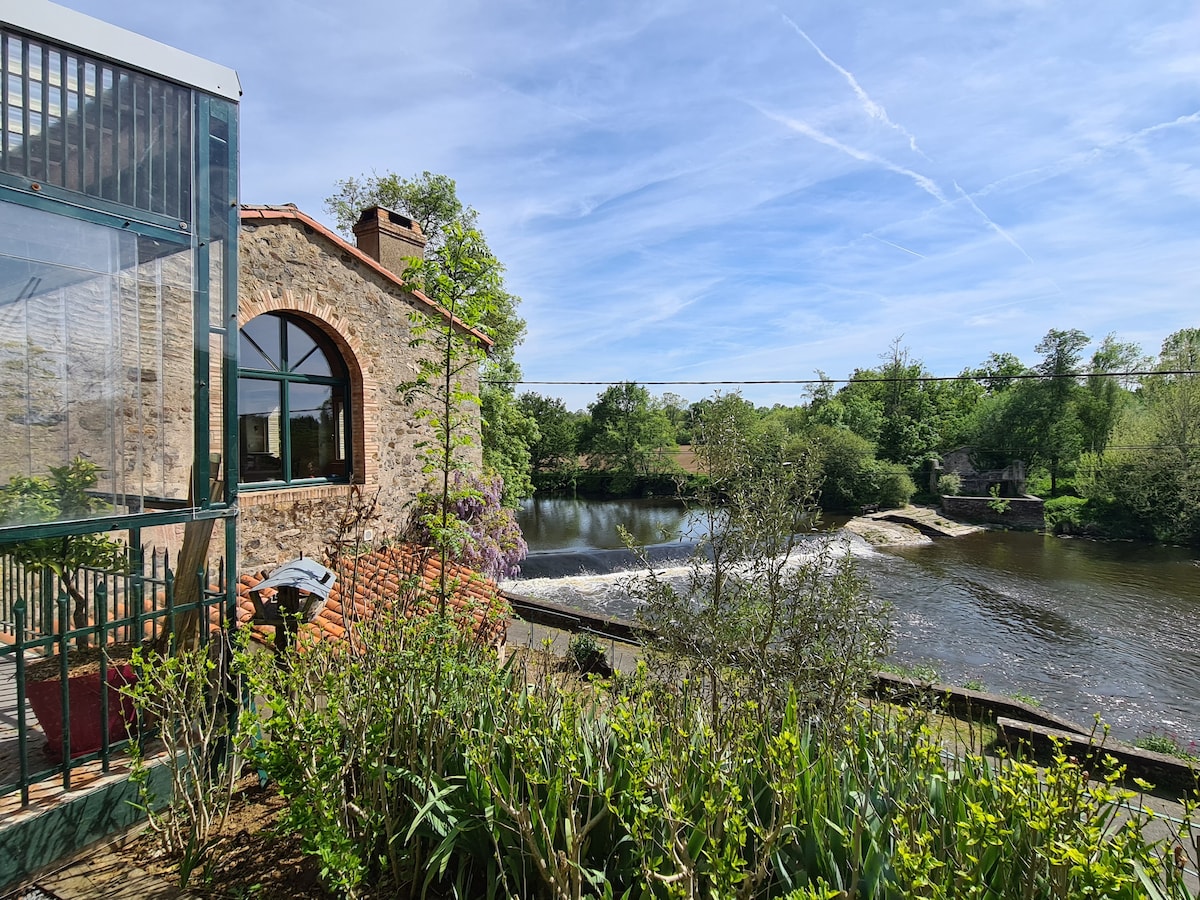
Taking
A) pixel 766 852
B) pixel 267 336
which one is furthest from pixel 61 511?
pixel 267 336

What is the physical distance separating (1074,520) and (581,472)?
2862 centimetres

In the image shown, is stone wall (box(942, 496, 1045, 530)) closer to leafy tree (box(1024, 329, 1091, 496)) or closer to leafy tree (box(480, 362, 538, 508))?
leafy tree (box(1024, 329, 1091, 496))

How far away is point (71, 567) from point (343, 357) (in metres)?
5.68

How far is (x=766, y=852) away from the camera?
1713 mm

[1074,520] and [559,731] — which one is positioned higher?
[559,731]

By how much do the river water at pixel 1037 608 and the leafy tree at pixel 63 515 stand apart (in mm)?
3627

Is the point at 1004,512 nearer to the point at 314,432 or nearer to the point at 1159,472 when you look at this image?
the point at 1159,472

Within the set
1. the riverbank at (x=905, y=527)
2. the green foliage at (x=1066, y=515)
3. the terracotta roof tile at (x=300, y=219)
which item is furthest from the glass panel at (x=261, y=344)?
the green foliage at (x=1066, y=515)

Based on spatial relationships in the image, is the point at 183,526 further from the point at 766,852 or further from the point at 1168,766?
the point at 1168,766

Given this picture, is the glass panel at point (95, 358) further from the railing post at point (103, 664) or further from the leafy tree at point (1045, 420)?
the leafy tree at point (1045, 420)

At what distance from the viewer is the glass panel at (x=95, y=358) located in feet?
9.19

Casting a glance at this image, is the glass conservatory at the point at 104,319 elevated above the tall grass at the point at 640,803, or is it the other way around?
the glass conservatory at the point at 104,319

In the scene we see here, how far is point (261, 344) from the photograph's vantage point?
7.69 m

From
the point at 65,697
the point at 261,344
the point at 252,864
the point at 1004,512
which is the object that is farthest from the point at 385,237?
the point at 1004,512
